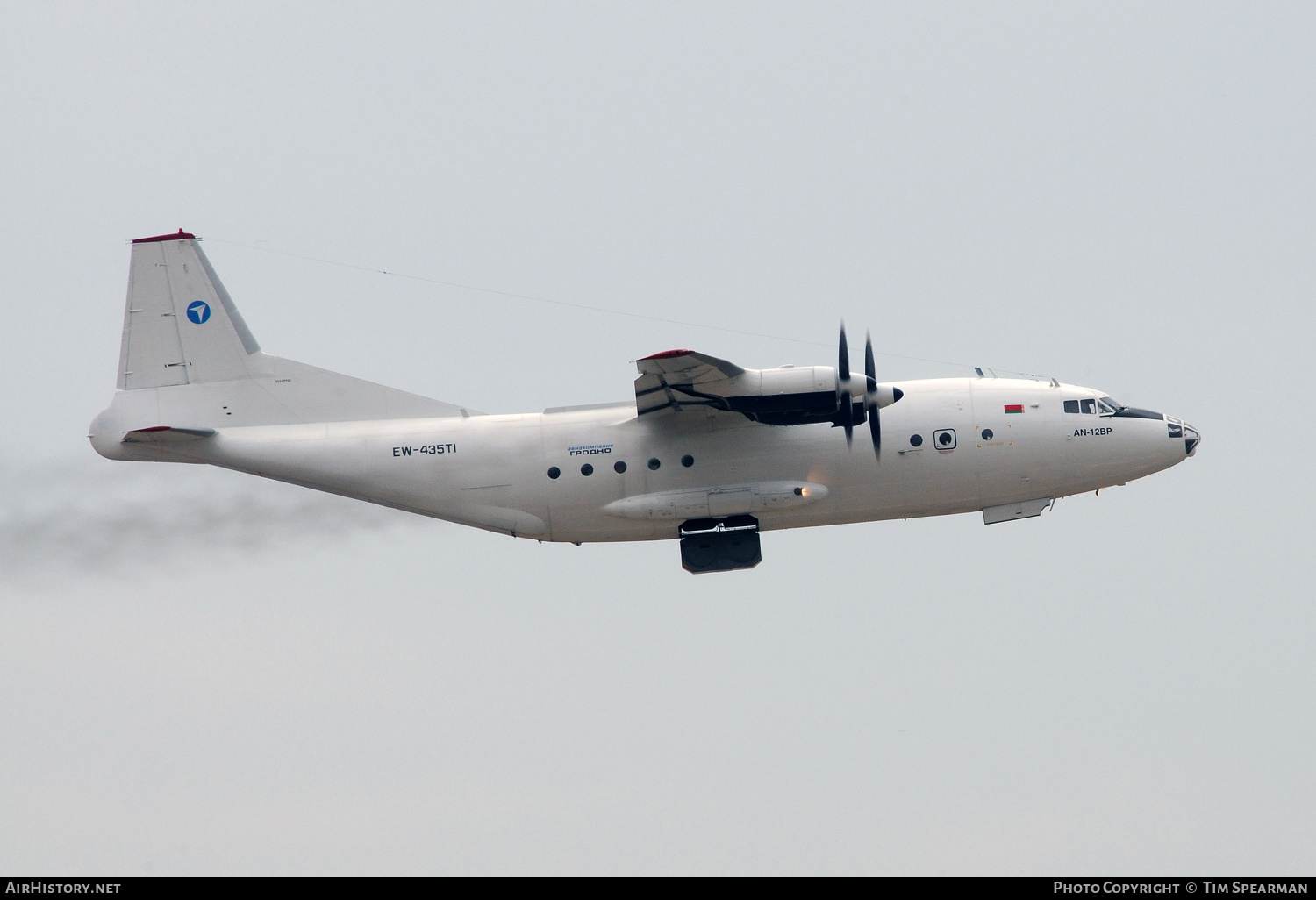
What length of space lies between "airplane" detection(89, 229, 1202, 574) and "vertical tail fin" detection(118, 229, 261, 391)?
60mm

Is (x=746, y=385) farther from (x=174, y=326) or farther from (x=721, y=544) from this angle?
(x=174, y=326)

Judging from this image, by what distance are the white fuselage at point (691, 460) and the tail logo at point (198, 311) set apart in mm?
2491

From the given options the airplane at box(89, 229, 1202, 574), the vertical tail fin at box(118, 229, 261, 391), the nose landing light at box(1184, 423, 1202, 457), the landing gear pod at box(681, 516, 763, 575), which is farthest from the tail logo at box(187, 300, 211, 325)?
the nose landing light at box(1184, 423, 1202, 457)

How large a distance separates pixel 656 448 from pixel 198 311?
387 inches

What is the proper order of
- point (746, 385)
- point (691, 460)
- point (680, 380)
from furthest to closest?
point (691, 460), point (680, 380), point (746, 385)

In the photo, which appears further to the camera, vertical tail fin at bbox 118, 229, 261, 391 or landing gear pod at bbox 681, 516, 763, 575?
vertical tail fin at bbox 118, 229, 261, 391

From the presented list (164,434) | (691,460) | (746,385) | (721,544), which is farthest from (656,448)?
(164,434)

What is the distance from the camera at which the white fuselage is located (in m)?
29.9

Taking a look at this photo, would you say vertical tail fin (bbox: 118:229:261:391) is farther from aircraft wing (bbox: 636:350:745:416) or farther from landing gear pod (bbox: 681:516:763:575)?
landing gear pod (bbox: 681:516:763:575)

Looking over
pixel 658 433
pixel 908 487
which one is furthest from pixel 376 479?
pixel 908 487

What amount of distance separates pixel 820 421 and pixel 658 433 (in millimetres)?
3086

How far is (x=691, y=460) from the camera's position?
29922 mm

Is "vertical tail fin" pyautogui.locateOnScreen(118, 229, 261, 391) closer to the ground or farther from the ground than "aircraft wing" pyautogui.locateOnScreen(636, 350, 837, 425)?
farther from the ground
